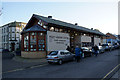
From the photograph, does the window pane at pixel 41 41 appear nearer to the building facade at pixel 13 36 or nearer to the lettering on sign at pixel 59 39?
the lettering on sign at pixel 59 39

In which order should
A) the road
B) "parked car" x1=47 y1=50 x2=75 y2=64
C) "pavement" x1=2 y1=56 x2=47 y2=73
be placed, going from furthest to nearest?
"parked car" x1=47 y1=50 x2=75 y2=64, "pavement" x1=2 y1=56 x2=47 y2=73, the road

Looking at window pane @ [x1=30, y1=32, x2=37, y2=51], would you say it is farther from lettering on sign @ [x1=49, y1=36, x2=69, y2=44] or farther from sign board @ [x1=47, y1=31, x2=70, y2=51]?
lettering on sign @ [x1=49, y1=36, x2=69, y2=44]

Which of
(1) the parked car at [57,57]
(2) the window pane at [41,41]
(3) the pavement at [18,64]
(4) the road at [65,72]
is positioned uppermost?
(2) the window pane at [41,41]

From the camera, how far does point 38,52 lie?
56.4 ft

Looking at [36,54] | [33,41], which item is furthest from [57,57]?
[33,41]

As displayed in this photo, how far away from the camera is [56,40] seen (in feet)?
63.5

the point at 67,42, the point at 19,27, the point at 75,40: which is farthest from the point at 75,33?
the point at 19,27

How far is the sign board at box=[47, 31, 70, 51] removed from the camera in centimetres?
1806

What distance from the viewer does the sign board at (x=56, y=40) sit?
18056mm

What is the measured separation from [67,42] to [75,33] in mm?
4361

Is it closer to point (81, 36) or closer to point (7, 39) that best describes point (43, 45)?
point (81, 36)

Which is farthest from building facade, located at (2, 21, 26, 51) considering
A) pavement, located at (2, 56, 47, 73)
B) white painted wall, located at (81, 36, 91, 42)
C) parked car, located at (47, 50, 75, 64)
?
parked car, located at (47, 50, 75, 64)

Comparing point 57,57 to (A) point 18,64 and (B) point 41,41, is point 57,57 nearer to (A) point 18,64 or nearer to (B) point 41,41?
(A) point 18,64

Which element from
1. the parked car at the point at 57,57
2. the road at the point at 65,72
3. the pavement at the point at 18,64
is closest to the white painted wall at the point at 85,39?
the parked car at the point at 57,57
